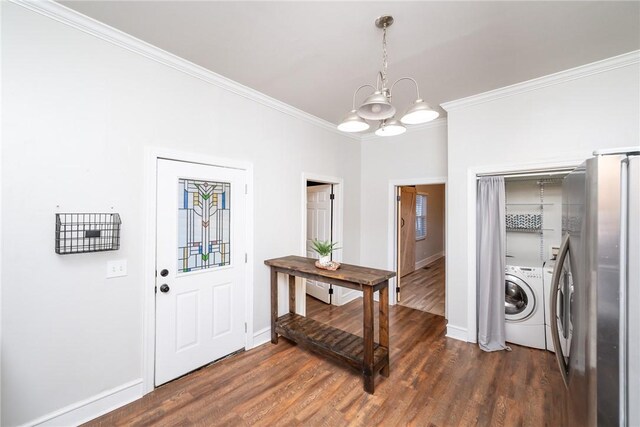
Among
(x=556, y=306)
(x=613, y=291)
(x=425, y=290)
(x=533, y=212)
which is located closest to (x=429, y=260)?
(x=425, y=290)

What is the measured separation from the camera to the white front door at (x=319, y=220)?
4152mm

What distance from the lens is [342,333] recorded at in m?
2.68

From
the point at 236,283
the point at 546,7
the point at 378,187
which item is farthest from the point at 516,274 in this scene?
the point at 236,283

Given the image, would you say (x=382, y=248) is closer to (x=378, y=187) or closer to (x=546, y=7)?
(x=378, y=187)

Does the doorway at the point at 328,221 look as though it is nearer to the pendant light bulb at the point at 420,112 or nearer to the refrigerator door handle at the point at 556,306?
the pendant light bulb at the point at 420,112

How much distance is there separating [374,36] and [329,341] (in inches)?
107

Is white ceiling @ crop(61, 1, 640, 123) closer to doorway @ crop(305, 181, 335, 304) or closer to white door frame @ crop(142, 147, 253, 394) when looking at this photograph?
white door frame @ crop(142, 147, 253, 394)

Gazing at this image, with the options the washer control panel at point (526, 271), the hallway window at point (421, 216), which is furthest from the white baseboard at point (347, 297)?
the hallway window at point (421, 216)

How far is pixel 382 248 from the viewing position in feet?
13.9

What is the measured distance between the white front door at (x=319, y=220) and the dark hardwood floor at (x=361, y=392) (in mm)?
1574

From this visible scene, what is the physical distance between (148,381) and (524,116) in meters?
4.36

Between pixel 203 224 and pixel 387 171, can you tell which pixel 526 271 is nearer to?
pixel 387 171

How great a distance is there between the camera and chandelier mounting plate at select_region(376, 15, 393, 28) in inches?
68.6

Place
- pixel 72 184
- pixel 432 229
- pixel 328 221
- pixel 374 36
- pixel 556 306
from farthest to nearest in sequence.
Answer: pixel 432 229 < pixel 328 221 < pixel 374 36 < pixel 72 184 < pixel 556 306
